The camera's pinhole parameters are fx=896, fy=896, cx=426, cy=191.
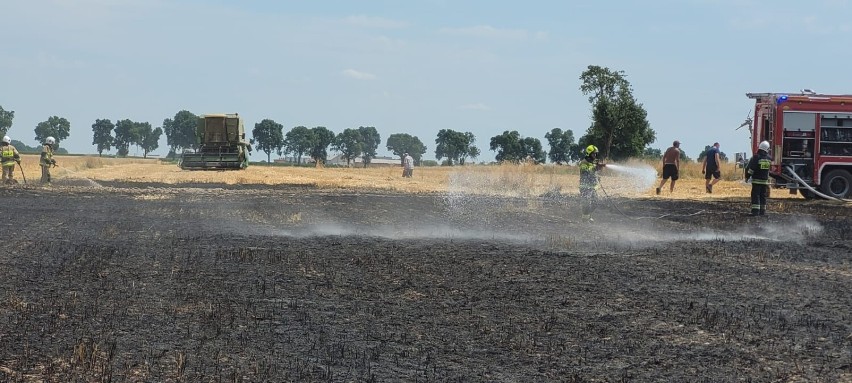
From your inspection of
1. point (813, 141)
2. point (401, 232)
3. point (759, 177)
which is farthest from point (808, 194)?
point (401, 232)

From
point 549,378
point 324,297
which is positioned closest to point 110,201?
point 324,297

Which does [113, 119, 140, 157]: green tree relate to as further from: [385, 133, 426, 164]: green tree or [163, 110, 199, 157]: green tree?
[385, 133, 426, 164]: green tree

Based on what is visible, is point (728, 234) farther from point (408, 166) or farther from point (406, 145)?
point (406, 145)

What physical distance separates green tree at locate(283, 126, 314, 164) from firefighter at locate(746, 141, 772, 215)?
138333mm

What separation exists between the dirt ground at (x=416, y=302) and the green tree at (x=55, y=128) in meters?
167

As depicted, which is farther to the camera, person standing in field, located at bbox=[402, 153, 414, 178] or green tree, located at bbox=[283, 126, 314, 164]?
green tree, located at bbox=[283, 126, 314, 164]

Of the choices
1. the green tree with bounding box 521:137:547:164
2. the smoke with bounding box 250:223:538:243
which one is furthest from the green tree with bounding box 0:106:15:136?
the smoke with bounding box 250:223:538:243

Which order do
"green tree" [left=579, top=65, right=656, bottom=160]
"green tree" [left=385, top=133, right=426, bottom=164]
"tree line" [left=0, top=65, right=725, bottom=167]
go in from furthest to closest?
1. "green tree" [left=385, top=133, right=426, bottom=164]
2. "tree line" [left=0, top=65, right=725, bottom=167]
3. "green tree" [left=579, top=65, right=656, bottom=160]

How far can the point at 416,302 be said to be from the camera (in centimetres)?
787

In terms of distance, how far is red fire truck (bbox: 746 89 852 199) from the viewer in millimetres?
23516

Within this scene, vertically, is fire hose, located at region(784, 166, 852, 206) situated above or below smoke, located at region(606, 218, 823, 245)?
above

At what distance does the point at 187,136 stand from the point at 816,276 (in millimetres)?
164777

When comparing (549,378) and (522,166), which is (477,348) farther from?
(522,166)

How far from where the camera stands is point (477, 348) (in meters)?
6.11
